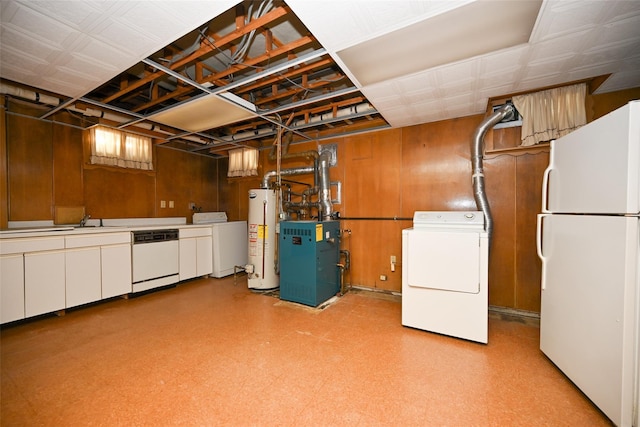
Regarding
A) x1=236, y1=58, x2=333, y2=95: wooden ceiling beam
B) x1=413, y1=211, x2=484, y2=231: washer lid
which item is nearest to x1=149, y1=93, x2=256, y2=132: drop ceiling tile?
x1=236, y1=58, x2=333, y2=95: wooden ceiling beam

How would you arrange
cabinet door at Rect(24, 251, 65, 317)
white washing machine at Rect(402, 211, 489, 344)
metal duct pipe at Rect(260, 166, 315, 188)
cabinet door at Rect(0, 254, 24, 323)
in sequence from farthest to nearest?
1. metal duct pipe at Rect(260, 166, 315, 188)
2. cabinet door at Rect(24, 251, 65, 317)
3. cabinet door at Rect(0, 254, 24, 323)
4. white washing machine at Rect(402, 211, 489, 344)

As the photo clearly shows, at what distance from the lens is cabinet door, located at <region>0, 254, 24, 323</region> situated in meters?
2.50

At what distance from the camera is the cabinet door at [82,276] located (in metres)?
2.96

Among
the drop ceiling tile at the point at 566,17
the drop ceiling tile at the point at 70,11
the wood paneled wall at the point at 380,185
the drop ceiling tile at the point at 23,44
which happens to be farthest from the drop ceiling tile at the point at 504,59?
the drop ceiling tile at the point at 23,44

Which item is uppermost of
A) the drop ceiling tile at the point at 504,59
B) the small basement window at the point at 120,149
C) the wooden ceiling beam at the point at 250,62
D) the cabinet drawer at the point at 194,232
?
the wooden ceiling beam at the point at 250,62

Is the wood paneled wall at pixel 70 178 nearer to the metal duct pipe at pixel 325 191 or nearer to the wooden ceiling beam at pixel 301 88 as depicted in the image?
the wooden ceiling beam at pixel 301 88

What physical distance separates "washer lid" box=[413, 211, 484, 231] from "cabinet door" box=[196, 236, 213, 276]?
373 cm

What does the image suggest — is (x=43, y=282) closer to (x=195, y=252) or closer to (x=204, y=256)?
(x=195, y=252)

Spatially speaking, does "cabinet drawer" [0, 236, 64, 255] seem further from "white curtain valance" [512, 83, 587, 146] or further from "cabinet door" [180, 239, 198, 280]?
"white curtain valance" [512, 83, 587, 146]

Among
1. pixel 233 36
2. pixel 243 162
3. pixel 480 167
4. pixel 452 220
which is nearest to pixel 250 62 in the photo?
pixel 233 36

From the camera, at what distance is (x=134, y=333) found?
2566mm

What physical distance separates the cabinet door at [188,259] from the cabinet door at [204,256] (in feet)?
0.22

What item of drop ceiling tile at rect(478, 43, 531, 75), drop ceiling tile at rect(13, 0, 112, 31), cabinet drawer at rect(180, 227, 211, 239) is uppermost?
drop ceiling tile at rect(478, 43, 531, 75)

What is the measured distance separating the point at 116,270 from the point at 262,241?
1.99 m
